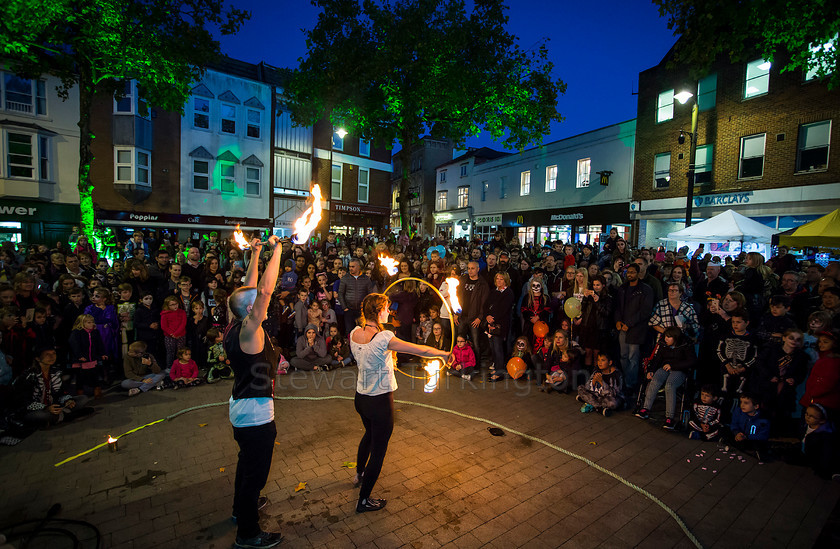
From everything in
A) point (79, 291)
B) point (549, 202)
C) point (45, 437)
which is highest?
point (549, 202)

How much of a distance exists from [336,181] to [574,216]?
17.4m

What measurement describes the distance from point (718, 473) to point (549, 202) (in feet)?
88.4

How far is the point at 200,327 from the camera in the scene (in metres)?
8.84

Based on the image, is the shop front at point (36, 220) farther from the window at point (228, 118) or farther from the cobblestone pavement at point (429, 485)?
the cobblestone pavement at point (429, 485)

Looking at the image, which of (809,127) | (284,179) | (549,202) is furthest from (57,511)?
(549,202)

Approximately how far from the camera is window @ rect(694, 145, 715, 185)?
68.4 feet

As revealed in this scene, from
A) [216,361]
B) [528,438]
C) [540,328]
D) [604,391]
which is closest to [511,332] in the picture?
[540,328]

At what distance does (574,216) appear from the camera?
91.9ft

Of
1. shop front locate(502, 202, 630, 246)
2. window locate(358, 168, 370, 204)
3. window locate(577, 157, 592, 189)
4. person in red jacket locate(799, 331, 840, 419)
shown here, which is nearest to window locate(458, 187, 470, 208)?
shop front locate(502, 202, 630, 246)

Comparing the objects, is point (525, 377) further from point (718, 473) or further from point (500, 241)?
point (500, 241)

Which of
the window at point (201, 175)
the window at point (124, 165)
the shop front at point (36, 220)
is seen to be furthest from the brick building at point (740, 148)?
the shop front at point (36, 220)

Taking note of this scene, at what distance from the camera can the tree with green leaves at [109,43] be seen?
13.6 metres

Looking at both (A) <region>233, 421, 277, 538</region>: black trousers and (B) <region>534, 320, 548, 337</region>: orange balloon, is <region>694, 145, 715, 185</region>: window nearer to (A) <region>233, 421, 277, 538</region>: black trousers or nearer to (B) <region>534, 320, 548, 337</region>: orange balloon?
(B) <region>534, 320, 548, 337</region>: orange balloon

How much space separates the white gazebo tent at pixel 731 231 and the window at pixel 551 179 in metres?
16.9
